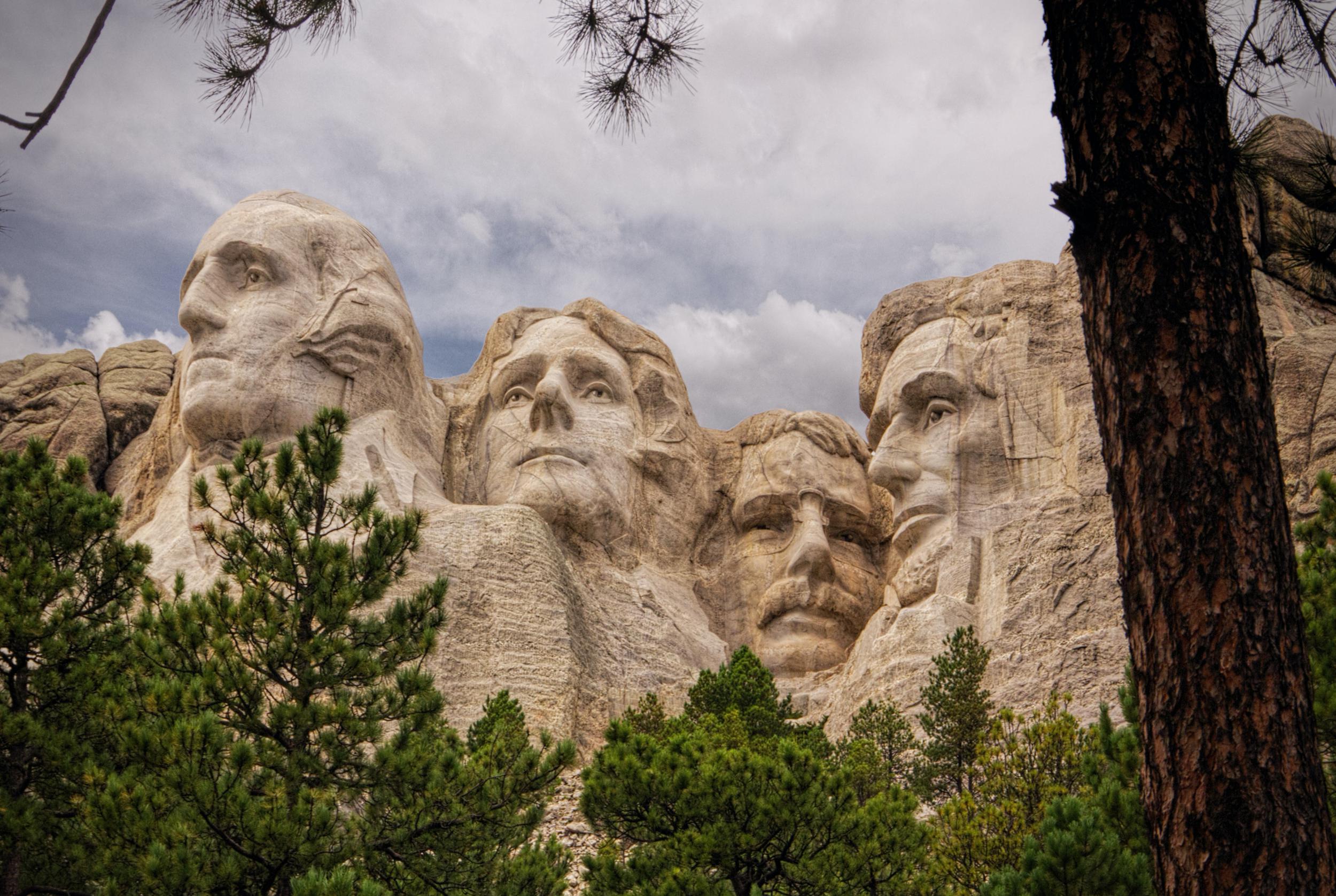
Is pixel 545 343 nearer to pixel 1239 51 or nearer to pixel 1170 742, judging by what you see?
pixel 1239 51

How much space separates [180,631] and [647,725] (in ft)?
28.4

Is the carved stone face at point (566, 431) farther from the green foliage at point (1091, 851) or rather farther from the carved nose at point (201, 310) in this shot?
the green foliage at point (1091, 851)

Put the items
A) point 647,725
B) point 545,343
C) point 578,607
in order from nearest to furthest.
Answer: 1. point 647,725
2. point 578,607
3. point 545,343

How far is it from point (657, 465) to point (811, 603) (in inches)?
139

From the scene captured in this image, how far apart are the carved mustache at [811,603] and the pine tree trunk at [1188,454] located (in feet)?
57.8

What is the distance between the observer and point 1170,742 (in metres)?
5.70

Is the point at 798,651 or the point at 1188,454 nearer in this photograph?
the point at 1188,454

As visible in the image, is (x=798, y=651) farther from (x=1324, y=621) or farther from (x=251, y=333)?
(x=1324, y=621)

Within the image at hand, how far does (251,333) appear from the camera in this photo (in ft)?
70.6

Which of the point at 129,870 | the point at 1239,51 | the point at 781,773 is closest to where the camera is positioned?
the point at 1239,51

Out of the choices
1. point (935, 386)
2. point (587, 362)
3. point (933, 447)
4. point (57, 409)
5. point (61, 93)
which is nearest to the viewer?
point (61, 93)

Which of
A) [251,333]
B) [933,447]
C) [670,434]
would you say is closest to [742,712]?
[933,447]

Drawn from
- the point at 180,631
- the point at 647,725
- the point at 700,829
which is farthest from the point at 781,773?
the point at 647,725

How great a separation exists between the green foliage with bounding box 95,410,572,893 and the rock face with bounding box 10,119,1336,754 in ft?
27.1
